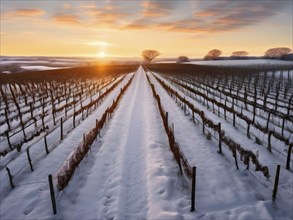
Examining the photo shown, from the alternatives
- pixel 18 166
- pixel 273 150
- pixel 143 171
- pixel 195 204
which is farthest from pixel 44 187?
pixel 273 150

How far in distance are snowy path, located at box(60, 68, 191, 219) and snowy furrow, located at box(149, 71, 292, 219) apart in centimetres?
53

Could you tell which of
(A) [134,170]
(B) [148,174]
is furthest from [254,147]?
(A) [134,170]

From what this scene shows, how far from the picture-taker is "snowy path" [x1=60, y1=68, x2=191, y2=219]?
545 centimetres

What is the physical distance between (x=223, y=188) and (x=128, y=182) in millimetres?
2344

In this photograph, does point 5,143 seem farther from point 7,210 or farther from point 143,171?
point 143,171

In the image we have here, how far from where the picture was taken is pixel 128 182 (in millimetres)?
6617

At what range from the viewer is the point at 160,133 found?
10406 mm

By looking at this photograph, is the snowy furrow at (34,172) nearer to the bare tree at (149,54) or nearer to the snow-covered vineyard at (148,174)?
the snow-covered vineyard at (148,174)

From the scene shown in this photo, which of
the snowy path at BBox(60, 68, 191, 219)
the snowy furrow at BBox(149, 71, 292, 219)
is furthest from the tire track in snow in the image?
the snowy furrow at BBox(149, 71, 292, 219)

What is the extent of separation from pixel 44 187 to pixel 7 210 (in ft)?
3.32

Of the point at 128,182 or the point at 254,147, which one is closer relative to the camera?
the point at 128,182

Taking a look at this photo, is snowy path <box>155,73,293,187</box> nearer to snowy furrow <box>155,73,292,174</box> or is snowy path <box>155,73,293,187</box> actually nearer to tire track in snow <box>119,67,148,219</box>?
snowy furrow <box>155,73,292,174</box>

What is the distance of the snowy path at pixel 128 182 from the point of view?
5.45 meters

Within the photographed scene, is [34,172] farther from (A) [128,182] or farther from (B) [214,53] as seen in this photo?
(B) [214,53]
